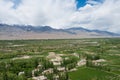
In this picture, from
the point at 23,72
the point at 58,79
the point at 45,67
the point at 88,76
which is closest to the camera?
the point at 58,79

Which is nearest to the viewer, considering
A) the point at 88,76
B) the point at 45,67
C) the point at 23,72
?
the point at 88,76

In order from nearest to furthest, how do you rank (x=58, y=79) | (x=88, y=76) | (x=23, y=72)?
(x=58, y=79) < (x=88, y=76) < (x=23, y=72)

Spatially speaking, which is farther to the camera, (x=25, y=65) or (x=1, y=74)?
(x=25, y=65)

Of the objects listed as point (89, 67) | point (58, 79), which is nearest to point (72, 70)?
point (89, 67)

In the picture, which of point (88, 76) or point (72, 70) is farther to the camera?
point (72, 70)

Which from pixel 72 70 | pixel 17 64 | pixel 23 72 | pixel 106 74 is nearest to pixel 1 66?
pixel 17 64

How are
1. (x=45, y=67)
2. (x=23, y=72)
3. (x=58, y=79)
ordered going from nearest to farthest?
(x=58, y=79), (x=23, y=72), (x=45, y=67)

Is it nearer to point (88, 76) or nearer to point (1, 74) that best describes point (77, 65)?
point (88, 76)

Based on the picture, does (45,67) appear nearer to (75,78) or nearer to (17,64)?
(17,64)

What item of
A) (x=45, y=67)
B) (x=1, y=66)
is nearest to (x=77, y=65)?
(x=45, y=67)
